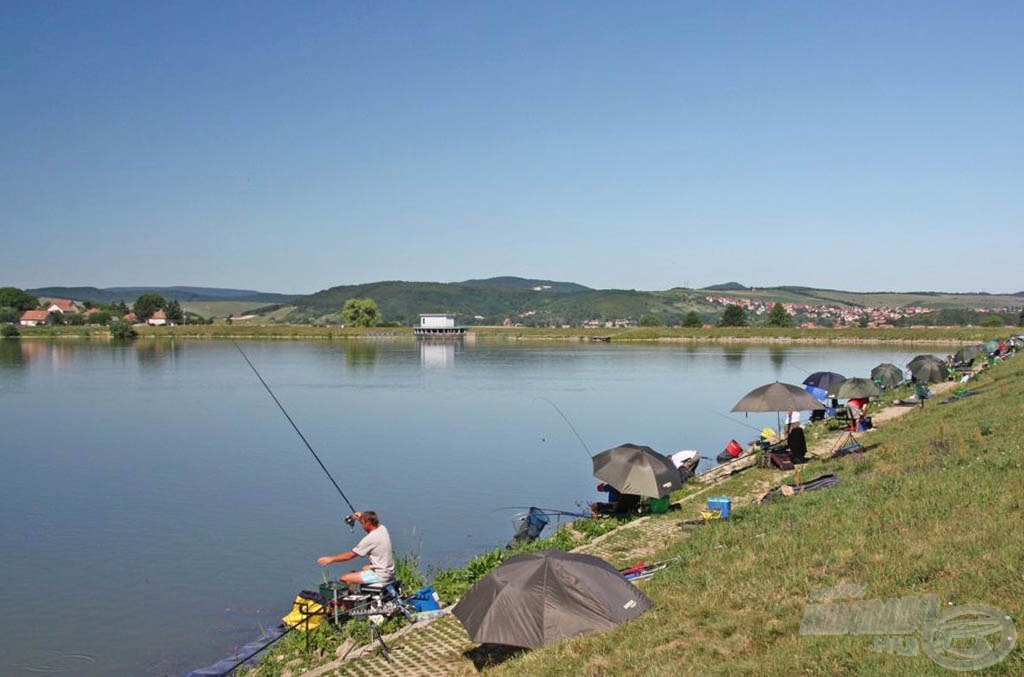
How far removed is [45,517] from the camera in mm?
18828

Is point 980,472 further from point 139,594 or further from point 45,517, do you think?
point 45,517

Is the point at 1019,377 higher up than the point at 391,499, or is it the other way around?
the point at 1019,377

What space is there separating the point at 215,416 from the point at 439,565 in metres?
24.0

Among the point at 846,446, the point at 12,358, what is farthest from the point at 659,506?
the point at 12,358

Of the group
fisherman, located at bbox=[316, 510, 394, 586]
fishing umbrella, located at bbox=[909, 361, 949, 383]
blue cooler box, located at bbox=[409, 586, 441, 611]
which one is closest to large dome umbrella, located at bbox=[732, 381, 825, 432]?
blue cooler box, located at bbox=[409, 586, 441, 611]

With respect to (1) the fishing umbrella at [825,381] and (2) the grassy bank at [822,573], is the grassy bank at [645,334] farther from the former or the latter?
(2) the grassy bank at [822,573]

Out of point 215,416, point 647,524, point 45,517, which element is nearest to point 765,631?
point 647,524

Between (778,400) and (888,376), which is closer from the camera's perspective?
(778,400)

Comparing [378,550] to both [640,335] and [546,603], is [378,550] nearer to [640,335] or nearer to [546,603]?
[546,603]

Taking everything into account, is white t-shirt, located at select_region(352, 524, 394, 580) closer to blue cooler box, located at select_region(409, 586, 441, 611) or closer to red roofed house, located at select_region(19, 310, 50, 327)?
blue cooler box, located at select_region(409, 586, 441, 611)

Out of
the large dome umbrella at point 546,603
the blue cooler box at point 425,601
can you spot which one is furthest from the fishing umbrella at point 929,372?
the large dome umbrella at point 546,603

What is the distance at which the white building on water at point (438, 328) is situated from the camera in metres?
147

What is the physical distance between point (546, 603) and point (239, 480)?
16.4 m

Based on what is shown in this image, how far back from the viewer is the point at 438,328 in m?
148
